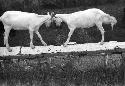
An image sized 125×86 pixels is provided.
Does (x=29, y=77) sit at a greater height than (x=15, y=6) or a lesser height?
lesser

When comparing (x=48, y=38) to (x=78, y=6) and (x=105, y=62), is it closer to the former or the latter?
(x=78, y=6)

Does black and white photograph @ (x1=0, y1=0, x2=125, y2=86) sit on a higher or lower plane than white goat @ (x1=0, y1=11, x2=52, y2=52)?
lower

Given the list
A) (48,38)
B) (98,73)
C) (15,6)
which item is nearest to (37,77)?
(98,73)

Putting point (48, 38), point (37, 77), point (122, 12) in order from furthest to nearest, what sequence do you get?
point (122, 12), point (48, 38), point (37, 77)

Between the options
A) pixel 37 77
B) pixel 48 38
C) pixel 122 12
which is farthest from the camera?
pixel 122 12

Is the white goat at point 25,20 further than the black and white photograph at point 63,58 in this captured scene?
Yes

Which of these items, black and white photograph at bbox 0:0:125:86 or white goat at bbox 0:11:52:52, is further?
white goat at bbox 0:11:52:52

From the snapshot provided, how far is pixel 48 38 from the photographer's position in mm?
8172

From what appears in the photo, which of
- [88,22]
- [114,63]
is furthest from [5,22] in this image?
[114,63]

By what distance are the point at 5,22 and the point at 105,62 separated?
1689mm

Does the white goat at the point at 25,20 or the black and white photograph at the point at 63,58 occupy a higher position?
the white goat at the point at 25,20

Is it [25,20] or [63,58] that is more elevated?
[25,20]

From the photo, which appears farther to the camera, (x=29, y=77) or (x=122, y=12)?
(x=122, y=12)

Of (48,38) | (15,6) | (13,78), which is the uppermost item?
(15,6)
